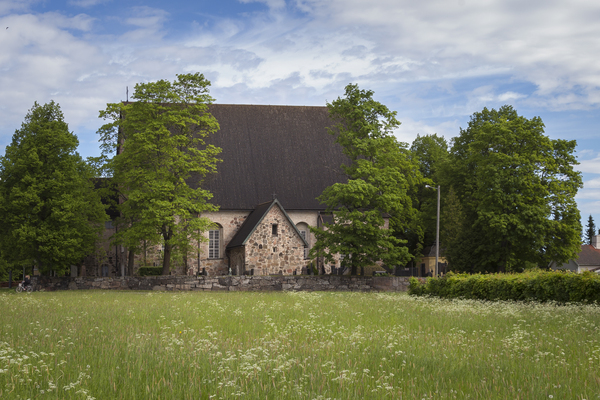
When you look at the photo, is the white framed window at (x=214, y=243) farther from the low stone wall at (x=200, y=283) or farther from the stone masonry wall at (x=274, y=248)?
the low stone wall at (x=200, y=283)

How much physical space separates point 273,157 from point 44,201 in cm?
1895

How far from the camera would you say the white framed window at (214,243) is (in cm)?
4403

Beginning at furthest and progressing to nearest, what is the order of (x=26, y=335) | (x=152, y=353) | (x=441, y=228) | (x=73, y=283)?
(x=441, y=228) → (x=73, y=283) → (x=26, y=335) → (x=152, y=353)

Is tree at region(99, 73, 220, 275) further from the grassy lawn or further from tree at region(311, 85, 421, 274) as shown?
the grassy lawn

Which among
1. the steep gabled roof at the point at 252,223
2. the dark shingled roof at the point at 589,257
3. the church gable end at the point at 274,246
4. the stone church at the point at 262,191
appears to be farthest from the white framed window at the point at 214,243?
the dark shingled roof at the point at 589,257

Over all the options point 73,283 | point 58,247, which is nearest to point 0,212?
point 58,247

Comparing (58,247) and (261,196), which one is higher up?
(261,196)

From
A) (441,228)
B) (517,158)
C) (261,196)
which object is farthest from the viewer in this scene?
(441,228)

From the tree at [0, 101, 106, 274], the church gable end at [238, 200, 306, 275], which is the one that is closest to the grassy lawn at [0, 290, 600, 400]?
the tree at [0, 101, 106, 274]

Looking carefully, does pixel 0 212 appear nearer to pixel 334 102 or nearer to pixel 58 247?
pixel 58 247

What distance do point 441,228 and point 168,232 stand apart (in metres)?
25.9

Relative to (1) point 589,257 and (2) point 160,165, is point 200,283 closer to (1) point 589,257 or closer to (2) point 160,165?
(2) point 160,165

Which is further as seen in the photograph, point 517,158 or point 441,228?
point 441,228

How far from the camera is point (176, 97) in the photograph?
1405 inches
